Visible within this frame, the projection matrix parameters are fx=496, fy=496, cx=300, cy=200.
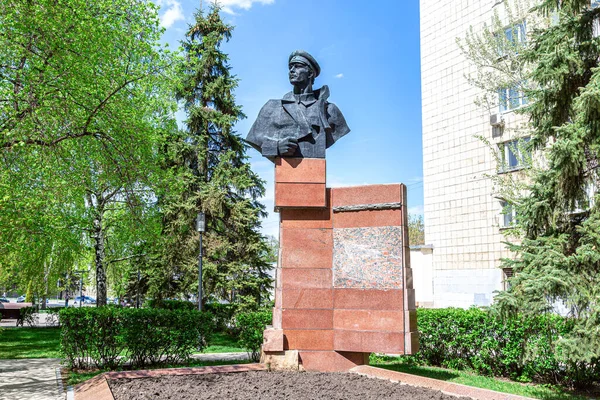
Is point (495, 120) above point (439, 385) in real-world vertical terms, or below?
above

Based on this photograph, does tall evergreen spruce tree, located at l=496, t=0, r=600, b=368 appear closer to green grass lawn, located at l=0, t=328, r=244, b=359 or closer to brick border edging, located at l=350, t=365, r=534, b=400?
brick border edging, located at l=350, t=365, r=534, b=400

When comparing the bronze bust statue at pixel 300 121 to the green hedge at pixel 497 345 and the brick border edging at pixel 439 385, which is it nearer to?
the brick border edging at pixel 439 385

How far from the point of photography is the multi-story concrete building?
21.5 m

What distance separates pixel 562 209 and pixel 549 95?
144 centimetres

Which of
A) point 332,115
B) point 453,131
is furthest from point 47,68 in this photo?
point 453,131

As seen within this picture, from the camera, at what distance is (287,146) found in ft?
25.6

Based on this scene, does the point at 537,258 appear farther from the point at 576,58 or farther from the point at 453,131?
the point at 453,131

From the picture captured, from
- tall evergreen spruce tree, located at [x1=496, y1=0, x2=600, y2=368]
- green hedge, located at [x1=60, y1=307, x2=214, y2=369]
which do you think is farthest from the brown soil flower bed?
green hedge, located at [x1=60, y1=307, x2=214, y2=369]

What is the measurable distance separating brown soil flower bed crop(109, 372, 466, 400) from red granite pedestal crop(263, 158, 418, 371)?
60 centimetres

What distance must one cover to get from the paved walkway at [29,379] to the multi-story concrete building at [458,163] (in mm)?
16783

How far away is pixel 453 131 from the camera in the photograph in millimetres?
23234

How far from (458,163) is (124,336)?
17.1 m

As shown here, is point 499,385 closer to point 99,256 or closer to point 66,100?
point 66,100

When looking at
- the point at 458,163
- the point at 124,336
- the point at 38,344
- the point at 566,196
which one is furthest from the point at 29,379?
the point at 458,163
